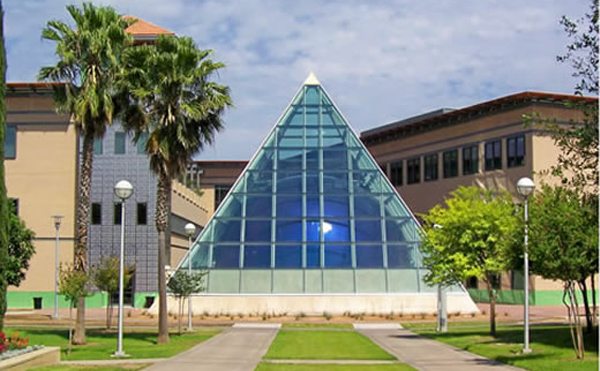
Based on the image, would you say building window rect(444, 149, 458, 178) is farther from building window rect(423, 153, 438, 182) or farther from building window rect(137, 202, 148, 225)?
building window rect(137, 202, 148, 225)

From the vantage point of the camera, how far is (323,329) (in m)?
39.2

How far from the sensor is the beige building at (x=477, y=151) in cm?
6250

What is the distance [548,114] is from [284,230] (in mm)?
22668

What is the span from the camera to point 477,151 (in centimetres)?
7025

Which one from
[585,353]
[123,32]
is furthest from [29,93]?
[585,353]

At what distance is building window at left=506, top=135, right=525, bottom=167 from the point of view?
64.0 m

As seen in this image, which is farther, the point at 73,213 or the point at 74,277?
the point at 73,213

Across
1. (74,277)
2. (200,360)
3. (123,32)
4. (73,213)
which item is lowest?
(200,360)

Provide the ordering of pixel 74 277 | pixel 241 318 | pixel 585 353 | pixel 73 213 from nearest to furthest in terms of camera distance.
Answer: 1. pixel 585 353
2. pixel 74 277
3. pixel 241 318
4. pixel 73 213

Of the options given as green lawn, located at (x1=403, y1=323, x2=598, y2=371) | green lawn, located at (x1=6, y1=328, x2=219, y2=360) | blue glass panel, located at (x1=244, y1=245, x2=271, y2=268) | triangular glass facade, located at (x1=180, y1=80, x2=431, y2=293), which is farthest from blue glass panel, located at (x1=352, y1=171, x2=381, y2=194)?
green lawn, located at (x1=6, y1=328, x2=219, y2=360)

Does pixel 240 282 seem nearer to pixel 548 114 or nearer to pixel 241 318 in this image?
pixel 241 318

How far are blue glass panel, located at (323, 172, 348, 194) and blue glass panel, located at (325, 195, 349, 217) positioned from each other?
20.6 inches

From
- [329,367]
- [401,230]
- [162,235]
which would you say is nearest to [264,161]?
[401,230]

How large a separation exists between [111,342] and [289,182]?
75.2 feet
